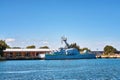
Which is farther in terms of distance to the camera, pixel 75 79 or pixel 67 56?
pixel 67 56

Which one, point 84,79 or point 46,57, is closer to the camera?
point 84,79

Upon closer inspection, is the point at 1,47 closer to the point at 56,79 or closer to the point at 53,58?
the point at 53,58

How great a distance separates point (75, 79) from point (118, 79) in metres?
7.06

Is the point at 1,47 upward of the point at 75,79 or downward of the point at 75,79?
upward

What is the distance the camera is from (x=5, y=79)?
55688 millimetres

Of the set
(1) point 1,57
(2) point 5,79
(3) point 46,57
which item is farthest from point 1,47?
(2) point 5,79

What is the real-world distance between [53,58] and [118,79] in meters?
147

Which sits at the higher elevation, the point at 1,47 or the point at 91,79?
the point at 1,47

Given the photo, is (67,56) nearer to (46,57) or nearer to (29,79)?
(46,57)

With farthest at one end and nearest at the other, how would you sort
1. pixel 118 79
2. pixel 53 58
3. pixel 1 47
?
pixel 53 58, pixel 1 47, pixel 118 79

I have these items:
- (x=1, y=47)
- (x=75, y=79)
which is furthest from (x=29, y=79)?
(x=1, y=47)

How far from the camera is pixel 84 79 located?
5459cm

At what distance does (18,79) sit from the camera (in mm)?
55812

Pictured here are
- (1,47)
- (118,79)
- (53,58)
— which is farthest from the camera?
(53,58)
